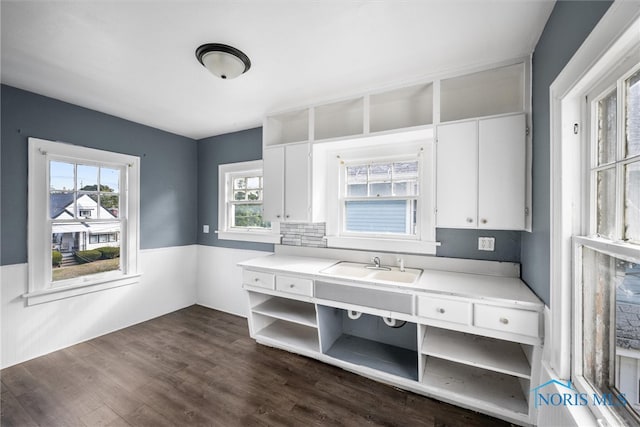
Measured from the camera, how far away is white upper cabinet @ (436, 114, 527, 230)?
181 cm

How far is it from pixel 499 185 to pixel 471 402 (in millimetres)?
1537

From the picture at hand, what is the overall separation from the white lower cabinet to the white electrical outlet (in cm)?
68

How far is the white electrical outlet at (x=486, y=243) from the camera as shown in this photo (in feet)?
7.10

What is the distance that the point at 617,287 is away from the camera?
1.02 m

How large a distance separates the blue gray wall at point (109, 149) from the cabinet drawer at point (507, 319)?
150 inches

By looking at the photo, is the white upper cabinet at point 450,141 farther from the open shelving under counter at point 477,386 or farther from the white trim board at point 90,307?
the white trim board at point 90,307

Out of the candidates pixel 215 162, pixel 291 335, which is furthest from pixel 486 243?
pixel 215 162

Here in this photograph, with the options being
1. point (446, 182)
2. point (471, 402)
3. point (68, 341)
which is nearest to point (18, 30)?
point (68, 341)

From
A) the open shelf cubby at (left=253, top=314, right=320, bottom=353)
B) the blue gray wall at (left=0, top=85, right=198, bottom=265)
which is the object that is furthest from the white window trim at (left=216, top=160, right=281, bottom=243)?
the open shelf cubby at (left=253, top=314, right=320, bottom=353)

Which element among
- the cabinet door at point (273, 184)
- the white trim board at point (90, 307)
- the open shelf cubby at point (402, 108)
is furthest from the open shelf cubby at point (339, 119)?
the white trim board at point (90, 307)

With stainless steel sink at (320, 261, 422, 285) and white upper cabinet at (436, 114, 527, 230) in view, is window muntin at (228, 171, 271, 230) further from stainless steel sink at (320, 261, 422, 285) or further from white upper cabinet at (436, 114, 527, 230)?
white upper cabinet at (436, 114, 527, 230)

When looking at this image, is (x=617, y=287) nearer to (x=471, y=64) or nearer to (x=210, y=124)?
(x=471, y=64)

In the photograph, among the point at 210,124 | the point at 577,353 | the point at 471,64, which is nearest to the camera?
the point at 577,353

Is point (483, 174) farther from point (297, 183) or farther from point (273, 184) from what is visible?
point (273, 184)
